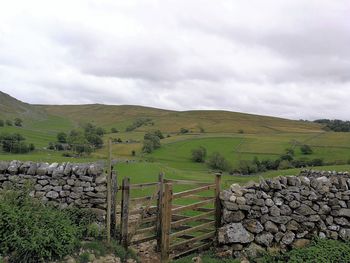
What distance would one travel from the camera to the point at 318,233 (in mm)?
11266

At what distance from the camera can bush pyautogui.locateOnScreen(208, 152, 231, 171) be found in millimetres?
66625

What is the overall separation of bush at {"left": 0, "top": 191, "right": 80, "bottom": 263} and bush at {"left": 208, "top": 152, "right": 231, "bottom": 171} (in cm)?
5802

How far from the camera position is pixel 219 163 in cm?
6706

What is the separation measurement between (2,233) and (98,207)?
2827mm

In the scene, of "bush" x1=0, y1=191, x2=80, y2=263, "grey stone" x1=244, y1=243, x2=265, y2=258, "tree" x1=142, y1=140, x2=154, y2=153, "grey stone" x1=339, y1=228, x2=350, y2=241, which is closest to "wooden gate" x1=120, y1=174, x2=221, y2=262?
"grey stone" x1=244, y1=243, x2=265, y2=258

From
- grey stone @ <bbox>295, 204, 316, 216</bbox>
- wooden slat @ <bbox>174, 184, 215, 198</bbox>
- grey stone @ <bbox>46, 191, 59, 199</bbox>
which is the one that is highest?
wooden slat @ <bbox>174, 184, 215, 198</bbox>

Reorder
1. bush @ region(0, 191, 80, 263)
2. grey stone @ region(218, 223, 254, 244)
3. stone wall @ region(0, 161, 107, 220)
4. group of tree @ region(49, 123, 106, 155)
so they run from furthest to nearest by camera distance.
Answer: group of tree @ region(49, 123, 106, 155)
grey stone @ region(218, 223, 254, 244)
stone wall @ region(0, 161, 107, 220)
bush @ region(0, 191, 80, 263)

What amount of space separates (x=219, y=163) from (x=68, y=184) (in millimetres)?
57696

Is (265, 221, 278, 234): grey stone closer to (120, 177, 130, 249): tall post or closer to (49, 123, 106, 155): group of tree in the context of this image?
(120, 177, 130, 249): tall post

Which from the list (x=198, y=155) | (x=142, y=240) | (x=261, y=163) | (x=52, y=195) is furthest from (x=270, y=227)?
(x=198, y=155)

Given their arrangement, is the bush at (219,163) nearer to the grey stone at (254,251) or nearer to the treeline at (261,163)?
the treeline at (261,163)

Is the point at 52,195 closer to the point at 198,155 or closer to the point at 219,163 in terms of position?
the point at 219,163

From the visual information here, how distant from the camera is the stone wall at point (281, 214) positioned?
1095 centimetres

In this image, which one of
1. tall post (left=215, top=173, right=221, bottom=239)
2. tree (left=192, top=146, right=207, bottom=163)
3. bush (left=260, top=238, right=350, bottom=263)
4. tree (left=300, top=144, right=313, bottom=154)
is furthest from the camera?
tree (left=192, top=146, right=207, bottom=163)
